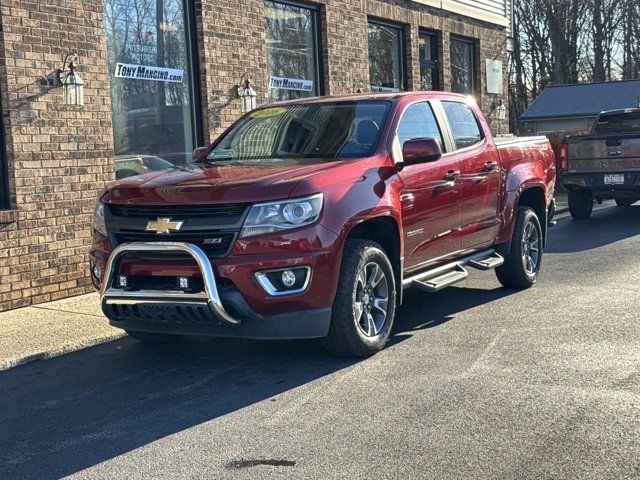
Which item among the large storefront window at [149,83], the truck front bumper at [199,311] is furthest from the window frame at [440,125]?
the large storefront window at [149,83]

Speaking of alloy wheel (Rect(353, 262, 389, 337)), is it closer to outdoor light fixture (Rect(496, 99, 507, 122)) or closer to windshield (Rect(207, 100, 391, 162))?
windshield (Rect(207, 100, 391, 162))

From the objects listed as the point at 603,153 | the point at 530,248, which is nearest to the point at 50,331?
the point at 530,248

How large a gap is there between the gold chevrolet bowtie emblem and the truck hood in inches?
5.1

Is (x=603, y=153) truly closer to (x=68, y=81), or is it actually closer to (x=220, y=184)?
(x=68, y=81)

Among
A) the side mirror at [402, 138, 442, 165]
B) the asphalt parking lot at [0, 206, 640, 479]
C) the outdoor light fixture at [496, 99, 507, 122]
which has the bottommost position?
the asphalt parking lot at [0, 206, 640, 479]

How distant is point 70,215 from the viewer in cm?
918

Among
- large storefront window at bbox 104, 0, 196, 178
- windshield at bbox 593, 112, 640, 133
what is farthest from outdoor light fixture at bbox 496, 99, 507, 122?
large storefront window at bbox 104, 0, 196, 178

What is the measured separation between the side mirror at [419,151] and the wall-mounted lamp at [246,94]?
5.54 metres

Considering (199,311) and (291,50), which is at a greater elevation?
(291,50)

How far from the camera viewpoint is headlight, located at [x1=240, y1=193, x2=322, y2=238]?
18.0ft

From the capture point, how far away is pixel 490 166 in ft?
26.0

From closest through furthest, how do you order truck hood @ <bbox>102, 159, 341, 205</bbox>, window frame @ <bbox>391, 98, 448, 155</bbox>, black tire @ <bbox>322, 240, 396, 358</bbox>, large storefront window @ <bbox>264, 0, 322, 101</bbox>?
truck hood @ <bbox>102, 159, 341, 205</bbox> < black tire @ <bbox>322, 240, 396, 358</bbox> < window frame @ <bbox>391, 98, 448, 155</bbox> < large storefront window @ <bbox>264, 0, 322, 101</bbox>

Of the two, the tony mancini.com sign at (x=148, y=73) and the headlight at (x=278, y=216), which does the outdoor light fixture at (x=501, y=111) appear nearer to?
the tony mancini.com sign at (x=148, y=73)

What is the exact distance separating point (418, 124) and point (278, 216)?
6.93 feet
